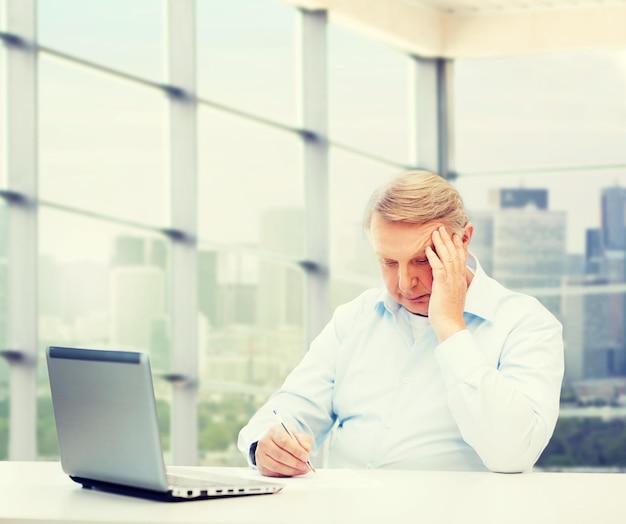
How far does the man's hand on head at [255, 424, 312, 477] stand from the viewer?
2328 millimetres

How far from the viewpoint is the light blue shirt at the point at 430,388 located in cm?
238

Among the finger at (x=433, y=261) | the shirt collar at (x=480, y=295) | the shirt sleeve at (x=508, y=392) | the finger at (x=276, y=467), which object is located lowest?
the finger at (x=276, y=467)

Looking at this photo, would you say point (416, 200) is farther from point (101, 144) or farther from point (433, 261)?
point (101, 144)

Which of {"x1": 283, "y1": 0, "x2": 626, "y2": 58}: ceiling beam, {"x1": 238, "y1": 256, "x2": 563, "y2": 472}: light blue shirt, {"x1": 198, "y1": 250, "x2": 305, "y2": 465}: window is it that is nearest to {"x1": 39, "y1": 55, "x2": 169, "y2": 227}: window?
{"x1": 198, "y1": 250, "x2": 305, "y2": 465}: window

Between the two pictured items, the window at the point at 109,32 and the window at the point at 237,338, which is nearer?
the window at the point at 109,32

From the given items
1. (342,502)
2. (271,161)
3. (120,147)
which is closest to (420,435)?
(342,502)

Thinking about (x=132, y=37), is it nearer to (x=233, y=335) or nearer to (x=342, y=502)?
(x=233, y=335)

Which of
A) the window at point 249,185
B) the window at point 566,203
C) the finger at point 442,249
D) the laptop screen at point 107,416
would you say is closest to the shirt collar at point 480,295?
the finger at point 442,249

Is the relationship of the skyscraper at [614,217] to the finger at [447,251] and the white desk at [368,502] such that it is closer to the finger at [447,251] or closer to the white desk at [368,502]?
the finger at [447,251]

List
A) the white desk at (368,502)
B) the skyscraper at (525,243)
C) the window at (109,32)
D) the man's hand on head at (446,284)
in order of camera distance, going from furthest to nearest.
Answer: the skyscraper at (525,243), the window at (109,32), the man's hand on head at (446,284), the white desk at (368,502)

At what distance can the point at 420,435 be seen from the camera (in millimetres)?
2604

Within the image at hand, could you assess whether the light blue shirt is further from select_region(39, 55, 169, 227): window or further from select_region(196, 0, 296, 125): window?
select_region(196, 0, 296, 125): window

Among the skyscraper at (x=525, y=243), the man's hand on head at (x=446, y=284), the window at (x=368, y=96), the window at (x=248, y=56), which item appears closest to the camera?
the man's hand on head at (x=446, y=284)

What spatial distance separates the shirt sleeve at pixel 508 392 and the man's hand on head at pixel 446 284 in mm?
59
